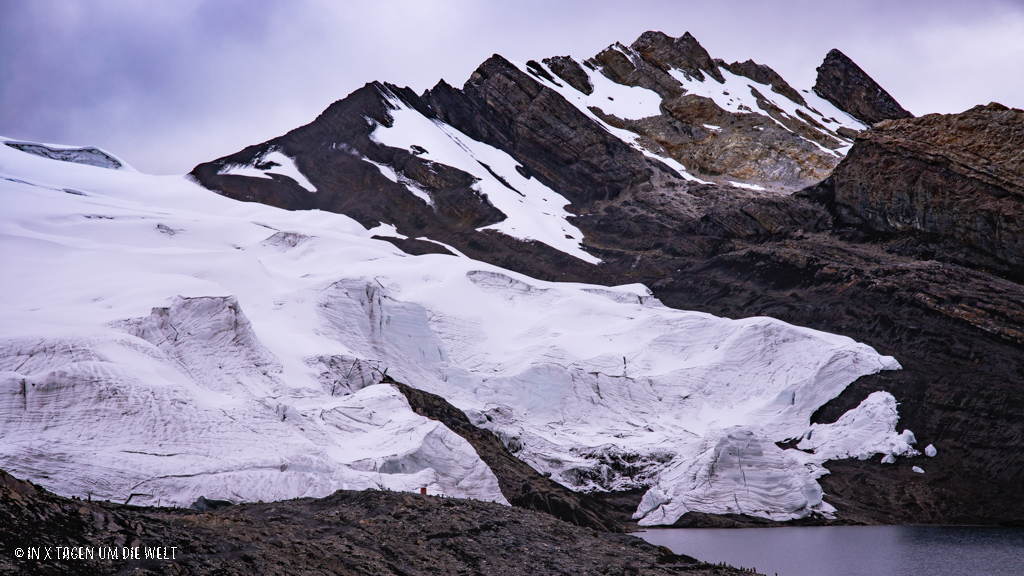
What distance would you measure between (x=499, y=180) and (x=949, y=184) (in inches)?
1625

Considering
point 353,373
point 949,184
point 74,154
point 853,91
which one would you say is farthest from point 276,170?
point 853,91

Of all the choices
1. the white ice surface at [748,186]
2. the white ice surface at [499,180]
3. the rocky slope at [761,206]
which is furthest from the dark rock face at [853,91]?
the white ice surface at [499,180]

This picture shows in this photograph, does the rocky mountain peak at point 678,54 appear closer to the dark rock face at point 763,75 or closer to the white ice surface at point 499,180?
the dark rock face at point 763,75

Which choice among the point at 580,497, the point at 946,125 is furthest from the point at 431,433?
the point at 946,125

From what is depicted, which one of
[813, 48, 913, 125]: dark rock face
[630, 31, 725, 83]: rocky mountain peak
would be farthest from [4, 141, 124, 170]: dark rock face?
[813, 48, 913, 125]: dark rock face

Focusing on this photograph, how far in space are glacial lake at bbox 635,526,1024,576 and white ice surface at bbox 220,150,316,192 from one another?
57282 mm

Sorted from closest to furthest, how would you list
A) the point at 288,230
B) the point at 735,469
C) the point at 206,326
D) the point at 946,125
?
the point at 206,326
the point at 735,469
the point at 946,125
the point at 288,230

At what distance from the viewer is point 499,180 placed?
75.6 meters

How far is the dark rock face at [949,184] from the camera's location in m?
46.8

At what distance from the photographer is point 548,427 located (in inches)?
1452

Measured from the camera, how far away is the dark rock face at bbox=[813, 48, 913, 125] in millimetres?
105500

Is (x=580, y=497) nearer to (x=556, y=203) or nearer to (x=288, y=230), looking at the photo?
(x=288, y=230)

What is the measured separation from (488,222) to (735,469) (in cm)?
3945

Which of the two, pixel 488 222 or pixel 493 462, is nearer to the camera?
pixel 493 462
